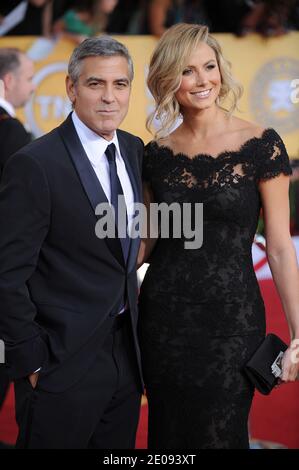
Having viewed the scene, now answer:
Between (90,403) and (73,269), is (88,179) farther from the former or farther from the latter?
(90,403)

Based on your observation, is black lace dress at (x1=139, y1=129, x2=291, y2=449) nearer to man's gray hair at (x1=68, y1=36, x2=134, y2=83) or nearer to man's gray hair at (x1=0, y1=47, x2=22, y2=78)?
man's gray hair at (x1=68, y1=36, x2=134, y2=83)

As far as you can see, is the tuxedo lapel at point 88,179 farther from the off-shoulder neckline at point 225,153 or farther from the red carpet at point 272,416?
the red carpet at point 272,416

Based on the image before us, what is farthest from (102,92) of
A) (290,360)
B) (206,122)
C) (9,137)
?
(9,137)

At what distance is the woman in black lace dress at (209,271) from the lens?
234cm

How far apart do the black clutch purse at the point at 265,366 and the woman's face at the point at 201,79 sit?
0.72m

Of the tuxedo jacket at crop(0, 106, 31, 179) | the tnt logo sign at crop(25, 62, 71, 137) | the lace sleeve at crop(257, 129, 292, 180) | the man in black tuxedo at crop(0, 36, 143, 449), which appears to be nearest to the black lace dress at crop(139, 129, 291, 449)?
the lace sleeve at crop(257, 129, 292, 180)

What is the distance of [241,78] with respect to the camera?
4.07 meters

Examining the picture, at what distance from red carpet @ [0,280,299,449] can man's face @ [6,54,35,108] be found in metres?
1.50

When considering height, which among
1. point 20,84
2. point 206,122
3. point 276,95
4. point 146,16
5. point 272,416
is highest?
point 146,16

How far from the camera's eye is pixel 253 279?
7.84ft

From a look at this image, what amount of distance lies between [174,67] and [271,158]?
1.25 feet

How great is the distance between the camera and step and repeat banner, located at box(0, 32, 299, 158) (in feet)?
13.3
